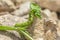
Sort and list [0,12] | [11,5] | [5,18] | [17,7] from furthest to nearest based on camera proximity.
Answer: [17,7], [11,5], [0,12], [5,18]

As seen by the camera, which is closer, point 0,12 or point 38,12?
point 38,12

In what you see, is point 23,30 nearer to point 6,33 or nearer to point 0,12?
point 6,33

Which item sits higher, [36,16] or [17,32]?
[36,16]

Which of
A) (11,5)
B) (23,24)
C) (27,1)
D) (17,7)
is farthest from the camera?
(27,1)

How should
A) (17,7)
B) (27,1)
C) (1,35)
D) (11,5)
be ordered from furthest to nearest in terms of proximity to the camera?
(27,1), (17,7), (11,5), (1,35)

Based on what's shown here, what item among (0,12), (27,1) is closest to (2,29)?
(0,12)

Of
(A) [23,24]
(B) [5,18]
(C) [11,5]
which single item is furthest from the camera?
(C) [11,5]

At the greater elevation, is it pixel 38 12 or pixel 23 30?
pixel 38 12

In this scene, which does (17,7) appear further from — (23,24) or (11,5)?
(23,24)

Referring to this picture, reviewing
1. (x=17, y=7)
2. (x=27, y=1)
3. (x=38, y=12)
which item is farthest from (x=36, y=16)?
(x=27, y=1)
